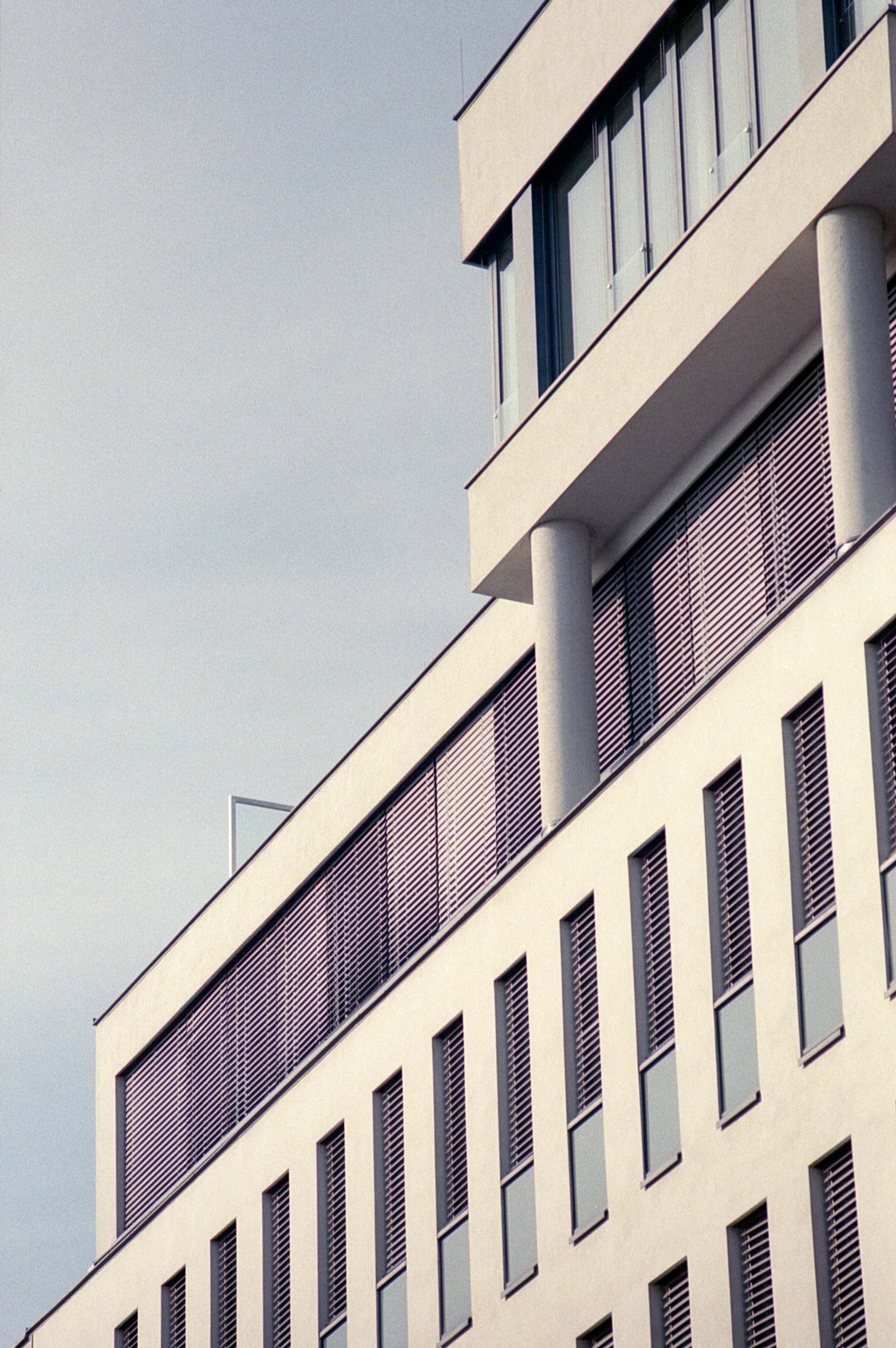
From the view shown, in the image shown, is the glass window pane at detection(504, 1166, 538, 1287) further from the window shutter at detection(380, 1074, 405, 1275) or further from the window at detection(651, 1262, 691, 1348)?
the window shutter at detection(380, 1074, 405, 1275)

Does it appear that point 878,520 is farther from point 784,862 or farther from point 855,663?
point 784,862

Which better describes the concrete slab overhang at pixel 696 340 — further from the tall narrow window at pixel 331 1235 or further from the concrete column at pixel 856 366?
the tall narrow window at pixel 331 1235

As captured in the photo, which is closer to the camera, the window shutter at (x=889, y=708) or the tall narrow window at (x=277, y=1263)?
the window shutter at (x=889, y=708)

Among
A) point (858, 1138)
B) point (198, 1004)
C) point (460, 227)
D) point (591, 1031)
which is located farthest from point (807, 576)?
point (198, 1004)

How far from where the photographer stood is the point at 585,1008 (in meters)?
29.4

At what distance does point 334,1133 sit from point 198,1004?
27.7 ft

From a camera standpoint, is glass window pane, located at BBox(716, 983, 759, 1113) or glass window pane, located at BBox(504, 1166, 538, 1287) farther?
glass window pane, located at BBox(504, 1166, 538, 1287)

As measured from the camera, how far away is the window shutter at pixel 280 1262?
36.4 meters

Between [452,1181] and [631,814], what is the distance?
5.61 m

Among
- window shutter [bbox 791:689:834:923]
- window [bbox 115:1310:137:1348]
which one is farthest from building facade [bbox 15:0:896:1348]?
window [bbox 115:1310:137:1348]

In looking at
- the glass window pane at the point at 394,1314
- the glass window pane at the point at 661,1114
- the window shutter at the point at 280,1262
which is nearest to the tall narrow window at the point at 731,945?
the glass window pane at the point at 661,1114

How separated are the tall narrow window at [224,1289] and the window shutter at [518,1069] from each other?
8546 millimetres

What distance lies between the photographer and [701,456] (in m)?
31.4

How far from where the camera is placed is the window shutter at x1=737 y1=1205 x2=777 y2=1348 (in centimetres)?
2519
